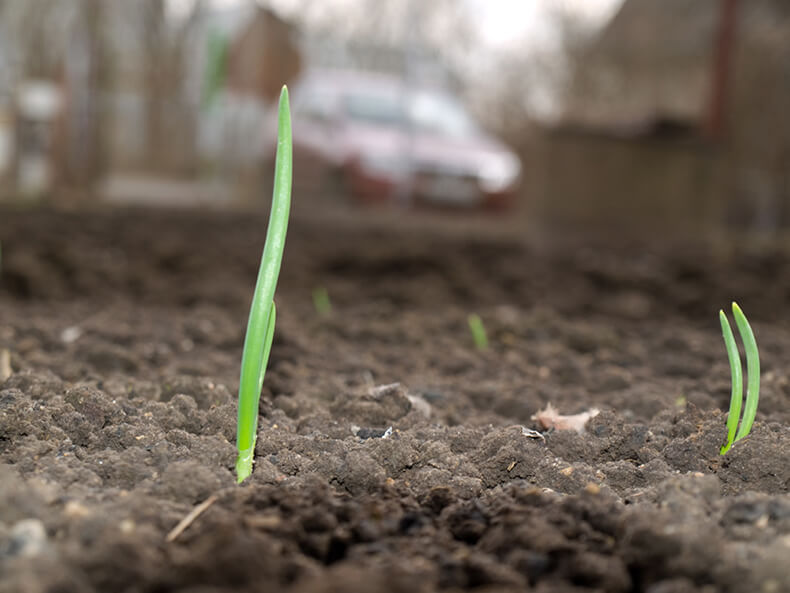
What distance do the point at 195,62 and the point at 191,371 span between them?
460 cm

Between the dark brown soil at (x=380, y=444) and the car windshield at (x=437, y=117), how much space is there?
338 centimetres

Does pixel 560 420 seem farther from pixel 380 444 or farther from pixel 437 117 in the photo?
pixel 437 117

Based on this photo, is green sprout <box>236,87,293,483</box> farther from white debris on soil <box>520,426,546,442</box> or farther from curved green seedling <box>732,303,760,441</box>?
curved green seedling <box>732,303,760,441</box>

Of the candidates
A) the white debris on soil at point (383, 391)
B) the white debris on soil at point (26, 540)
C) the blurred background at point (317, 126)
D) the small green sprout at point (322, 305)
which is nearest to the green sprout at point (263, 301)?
the white debris on soil at point (26, 540)

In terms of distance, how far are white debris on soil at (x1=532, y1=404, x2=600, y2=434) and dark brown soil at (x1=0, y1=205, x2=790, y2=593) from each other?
0.05 m

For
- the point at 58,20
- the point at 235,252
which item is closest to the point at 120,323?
the point at 235,252

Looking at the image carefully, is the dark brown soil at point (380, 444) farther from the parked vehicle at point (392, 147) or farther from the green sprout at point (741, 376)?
the parked vehicle at point (392, 147)

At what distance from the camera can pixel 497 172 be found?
5688 millimetres

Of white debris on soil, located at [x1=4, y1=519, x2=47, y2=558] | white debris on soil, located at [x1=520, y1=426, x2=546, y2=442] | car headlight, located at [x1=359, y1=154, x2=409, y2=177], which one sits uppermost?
car headlight, located at [x1=359, y1=154, x2=409, y2=177]

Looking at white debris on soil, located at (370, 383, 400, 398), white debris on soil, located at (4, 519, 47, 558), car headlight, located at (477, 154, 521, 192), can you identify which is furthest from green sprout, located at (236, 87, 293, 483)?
car headlight, located at (477, 154, 521, 192)

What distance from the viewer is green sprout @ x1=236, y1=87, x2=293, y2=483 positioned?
992 millimetres

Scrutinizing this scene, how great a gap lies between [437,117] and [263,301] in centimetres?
512

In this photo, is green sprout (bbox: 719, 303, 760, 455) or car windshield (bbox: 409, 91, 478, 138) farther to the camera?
car windshield (bbox: 409, 91, 478, 138)

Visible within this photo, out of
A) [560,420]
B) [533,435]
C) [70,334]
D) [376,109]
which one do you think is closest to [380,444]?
[533,435]
